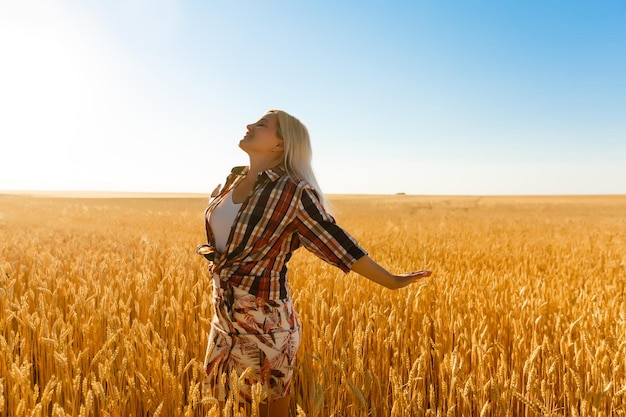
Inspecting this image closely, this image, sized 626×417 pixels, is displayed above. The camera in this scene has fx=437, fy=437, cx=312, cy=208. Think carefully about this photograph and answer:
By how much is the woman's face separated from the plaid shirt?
13 centimetres

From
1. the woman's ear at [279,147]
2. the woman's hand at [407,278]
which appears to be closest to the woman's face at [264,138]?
the woman's ear at [279,147]

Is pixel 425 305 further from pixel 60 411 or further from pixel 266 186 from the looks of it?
pixel 60 411

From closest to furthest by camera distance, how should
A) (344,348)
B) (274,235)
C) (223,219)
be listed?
(274,235)
(223,219)
(344,348)

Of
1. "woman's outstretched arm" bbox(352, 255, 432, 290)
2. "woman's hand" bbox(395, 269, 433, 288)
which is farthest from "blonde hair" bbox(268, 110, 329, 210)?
"woman's hand" bbox(395, 269, 433, 288)

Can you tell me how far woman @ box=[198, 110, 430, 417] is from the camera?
165 cm

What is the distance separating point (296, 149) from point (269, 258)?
0.45 meters

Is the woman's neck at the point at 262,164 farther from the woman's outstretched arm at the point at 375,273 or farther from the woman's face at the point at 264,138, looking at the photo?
the woman's outstretched arm at the point at 375,273

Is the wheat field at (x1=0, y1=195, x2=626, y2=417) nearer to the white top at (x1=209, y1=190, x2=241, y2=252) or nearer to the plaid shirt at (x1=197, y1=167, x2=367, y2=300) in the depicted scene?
the plaid shirt at (x1=197, y1=167, x2=367, y2=300)

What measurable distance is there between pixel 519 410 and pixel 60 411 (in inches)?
78.8

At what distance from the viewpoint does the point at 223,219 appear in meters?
1.78

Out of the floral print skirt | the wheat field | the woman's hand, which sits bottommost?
the wheat field

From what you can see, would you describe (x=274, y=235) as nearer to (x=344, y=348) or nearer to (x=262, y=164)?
(x=262, y=164)

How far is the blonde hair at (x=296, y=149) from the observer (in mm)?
1759

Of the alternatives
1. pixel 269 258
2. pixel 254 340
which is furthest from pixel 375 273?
pixel 254 340
